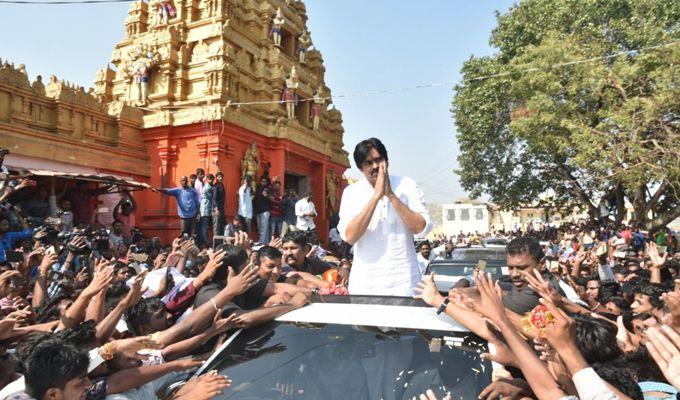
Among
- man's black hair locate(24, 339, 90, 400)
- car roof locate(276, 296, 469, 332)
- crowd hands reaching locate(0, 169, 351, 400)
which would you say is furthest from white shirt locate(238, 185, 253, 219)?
man's black hair locate(24, 339, 90, 400)

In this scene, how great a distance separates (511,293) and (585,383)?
4.06 feet

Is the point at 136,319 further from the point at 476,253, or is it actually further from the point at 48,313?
the point at 476,253

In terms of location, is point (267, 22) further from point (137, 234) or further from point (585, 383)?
point (585, 383)

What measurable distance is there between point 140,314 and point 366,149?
1.95 m

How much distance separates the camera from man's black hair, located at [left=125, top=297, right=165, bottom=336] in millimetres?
3461

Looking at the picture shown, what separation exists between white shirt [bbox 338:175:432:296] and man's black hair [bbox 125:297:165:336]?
1.41 meters

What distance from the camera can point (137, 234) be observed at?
1279cm

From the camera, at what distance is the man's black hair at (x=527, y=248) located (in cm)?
346

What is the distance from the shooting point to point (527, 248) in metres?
3.50

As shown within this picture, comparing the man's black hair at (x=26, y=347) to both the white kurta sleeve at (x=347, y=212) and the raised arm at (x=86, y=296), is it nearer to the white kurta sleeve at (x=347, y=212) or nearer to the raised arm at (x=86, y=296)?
the raised arm at (x=86, y=296)

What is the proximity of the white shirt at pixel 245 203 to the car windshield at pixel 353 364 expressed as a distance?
1117 cm

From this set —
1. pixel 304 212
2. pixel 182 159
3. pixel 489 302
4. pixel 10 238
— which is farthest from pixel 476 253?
pixel 182 159

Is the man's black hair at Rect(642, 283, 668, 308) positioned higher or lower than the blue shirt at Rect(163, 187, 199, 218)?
lower

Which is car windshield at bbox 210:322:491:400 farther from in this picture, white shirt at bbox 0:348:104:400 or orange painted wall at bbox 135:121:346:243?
orange painted wall at bbox 135:121:346:243
